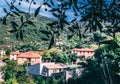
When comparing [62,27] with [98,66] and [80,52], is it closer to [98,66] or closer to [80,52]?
[98,66]

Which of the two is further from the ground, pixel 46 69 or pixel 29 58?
pixel 29 58

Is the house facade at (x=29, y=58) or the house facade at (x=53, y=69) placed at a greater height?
the house facade at (x=29, y=58)

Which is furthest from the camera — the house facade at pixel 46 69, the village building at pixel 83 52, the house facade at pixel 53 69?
the village building at pixel 83 52

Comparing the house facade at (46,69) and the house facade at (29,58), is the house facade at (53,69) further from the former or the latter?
the house facade at (29,58)

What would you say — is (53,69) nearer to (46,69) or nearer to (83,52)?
(46,69)

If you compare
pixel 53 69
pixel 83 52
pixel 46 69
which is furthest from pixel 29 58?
pixel 53 69

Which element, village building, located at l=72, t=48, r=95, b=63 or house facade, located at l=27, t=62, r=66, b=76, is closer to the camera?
house facade, located at l=27, t=62, r=66, b=76

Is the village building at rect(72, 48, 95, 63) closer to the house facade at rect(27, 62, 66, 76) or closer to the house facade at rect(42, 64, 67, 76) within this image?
the house facade at rect(27, 62, 66, 76)

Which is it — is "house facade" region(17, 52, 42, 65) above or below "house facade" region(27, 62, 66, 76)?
above

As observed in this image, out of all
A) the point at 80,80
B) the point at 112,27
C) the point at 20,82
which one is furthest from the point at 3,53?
the point at 112,27

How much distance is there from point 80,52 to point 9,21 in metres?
79.8

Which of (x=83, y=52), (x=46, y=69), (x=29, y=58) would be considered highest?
(x=83, y=52)

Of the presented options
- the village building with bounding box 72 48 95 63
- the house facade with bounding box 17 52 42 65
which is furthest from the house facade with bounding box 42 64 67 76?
the house facade with bounding box 17 52 42 65

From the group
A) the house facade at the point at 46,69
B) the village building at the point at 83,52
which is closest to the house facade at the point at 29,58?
the village building at the point at 83,52
